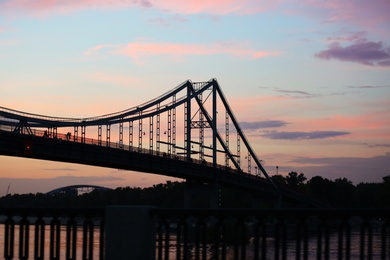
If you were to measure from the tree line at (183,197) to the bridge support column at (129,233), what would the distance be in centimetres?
3891

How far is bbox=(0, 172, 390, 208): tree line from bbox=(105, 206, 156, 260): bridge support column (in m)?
38.9

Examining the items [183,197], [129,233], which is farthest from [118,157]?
[129,233]

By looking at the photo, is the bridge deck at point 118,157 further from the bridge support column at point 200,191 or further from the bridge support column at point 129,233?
the bridge support column at point 129,233

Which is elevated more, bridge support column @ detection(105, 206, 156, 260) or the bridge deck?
the bridge deck

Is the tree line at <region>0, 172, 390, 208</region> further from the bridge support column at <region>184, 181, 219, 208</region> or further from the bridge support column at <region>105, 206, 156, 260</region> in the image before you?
the bridge support column at <region>105, 206, 156, 260</region>

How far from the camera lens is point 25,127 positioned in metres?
49.7

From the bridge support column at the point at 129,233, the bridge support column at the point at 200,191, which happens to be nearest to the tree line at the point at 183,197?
the bridge support column at the point at 200,191

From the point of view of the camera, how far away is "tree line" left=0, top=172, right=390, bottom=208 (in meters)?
76.1

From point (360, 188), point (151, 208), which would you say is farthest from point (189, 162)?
point (360, 188)

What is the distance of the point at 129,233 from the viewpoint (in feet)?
26.0

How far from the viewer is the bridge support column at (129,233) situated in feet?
26.0

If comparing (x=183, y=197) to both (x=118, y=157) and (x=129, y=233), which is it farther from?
(x=129, y=233)

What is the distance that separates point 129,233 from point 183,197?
77.2 metres

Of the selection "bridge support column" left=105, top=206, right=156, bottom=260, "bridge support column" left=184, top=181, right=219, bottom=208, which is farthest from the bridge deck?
"bridge support column" left=105, top=206, right=156, bottom=260
